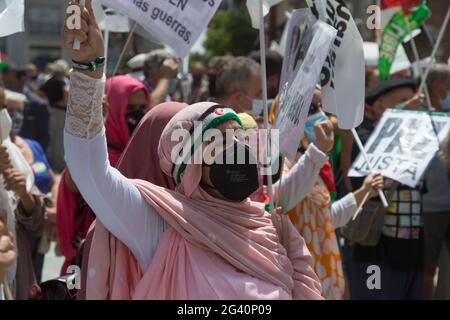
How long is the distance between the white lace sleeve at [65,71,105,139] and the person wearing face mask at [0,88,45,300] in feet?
5.62

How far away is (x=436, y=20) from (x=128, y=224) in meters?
25.5

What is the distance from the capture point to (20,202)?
Answer: 162 inches

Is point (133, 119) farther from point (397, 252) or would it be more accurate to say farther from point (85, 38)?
point (85, 38)

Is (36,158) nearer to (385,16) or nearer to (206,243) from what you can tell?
(206,243)

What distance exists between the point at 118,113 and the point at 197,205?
215 centimetres

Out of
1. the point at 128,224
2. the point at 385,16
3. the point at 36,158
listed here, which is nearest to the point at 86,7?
the point at 128,224

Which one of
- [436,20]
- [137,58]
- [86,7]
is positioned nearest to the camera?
[86,7]

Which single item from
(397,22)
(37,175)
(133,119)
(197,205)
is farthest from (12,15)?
(397,22)

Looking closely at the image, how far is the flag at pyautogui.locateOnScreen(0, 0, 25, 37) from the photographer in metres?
3.01

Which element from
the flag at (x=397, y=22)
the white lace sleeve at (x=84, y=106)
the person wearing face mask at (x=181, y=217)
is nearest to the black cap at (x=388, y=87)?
the flag at (x=397, y=22)

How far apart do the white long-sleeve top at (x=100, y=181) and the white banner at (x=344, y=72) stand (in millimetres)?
1208

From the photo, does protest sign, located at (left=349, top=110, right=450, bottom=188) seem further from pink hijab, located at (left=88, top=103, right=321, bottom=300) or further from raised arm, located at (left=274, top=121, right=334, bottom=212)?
pink hijab, located at (left=88, top=103, right=321, bottom=300)

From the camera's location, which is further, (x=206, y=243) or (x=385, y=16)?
(x=385, y=16)
